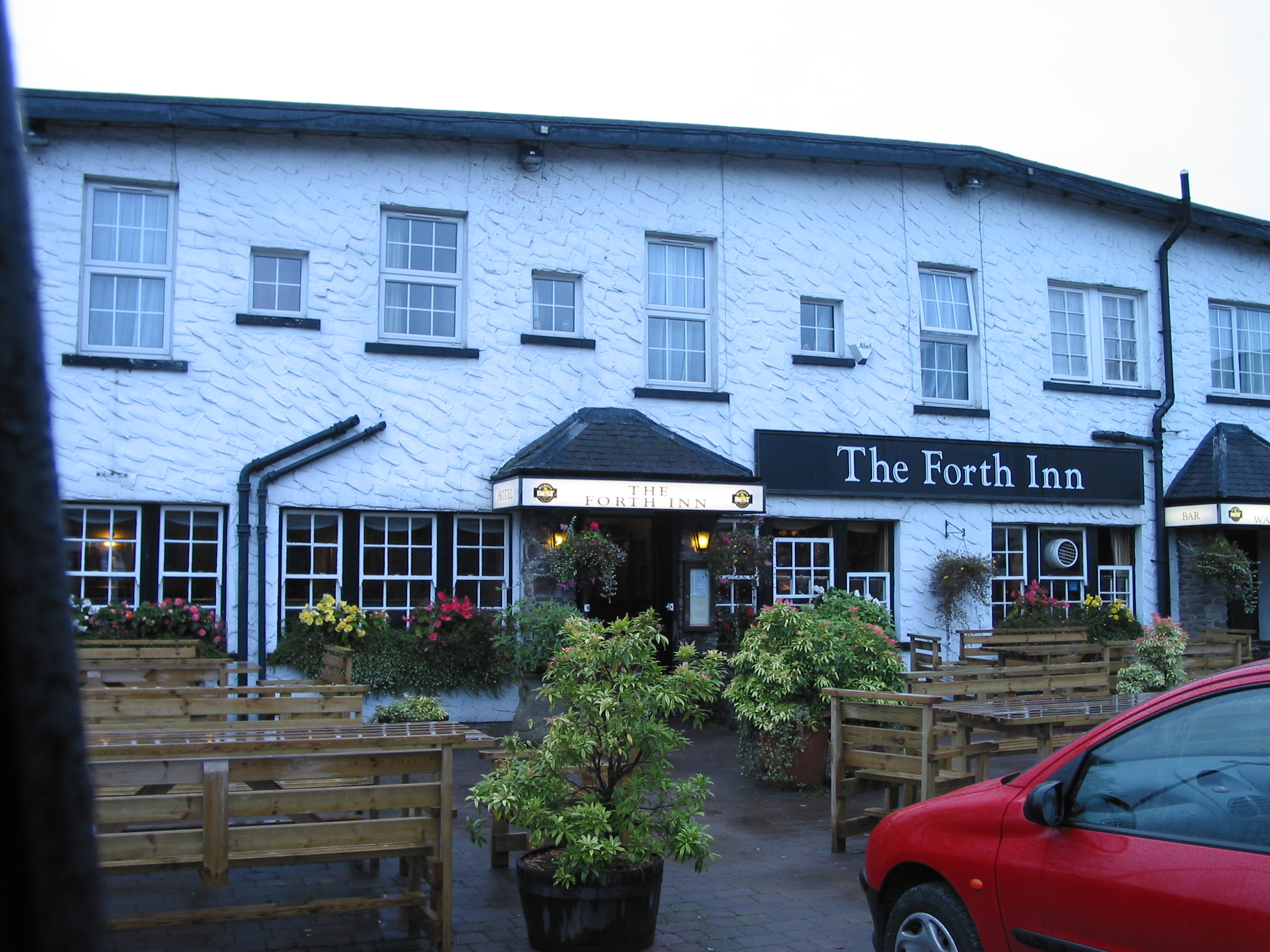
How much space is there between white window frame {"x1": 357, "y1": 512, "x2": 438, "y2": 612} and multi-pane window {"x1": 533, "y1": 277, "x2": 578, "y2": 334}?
277 centimetres

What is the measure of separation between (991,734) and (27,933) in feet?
35.2

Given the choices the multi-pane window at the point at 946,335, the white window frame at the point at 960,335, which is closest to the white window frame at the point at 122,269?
the white window frame at the point at 960,335

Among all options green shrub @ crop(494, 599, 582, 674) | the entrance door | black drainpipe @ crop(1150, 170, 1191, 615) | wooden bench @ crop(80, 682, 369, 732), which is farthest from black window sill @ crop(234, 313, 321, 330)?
black drainpipe @ crop(1150, 170, 1191, 615)

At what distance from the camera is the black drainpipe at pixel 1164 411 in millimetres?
16891

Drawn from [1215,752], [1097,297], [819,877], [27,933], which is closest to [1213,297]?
[1097,297]

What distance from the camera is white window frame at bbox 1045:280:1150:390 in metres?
16.9

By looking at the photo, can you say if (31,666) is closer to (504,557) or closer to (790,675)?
(790,675)

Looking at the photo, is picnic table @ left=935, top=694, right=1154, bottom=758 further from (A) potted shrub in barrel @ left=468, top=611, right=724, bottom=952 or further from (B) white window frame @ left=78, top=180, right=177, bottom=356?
(B) white window frame @ left=78, top=180, right=177, bottom=356

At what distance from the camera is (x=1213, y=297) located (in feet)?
59.2

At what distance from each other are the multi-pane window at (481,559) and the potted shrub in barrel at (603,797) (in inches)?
294

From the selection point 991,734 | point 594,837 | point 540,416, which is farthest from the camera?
point 540,416

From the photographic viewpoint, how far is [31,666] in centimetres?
94

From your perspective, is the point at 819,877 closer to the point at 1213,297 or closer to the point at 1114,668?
the point at 1114,668

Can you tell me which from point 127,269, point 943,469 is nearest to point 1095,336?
point 943,469
